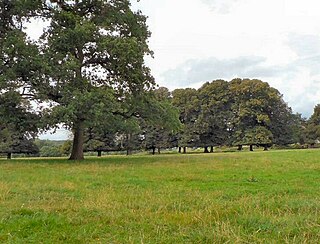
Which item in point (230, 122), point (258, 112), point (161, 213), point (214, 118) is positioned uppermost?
point (258, 112)

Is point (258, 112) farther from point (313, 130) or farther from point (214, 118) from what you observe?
point (313, 130)

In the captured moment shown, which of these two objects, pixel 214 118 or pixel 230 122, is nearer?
pixel 214 118

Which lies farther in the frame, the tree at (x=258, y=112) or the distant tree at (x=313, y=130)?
the distant tree at (x=313, y=130)

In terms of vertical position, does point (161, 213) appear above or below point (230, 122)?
below

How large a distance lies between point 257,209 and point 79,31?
1983cm

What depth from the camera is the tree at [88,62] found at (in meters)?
23.3

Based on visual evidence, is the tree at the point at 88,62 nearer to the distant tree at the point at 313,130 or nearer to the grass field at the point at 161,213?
the grass field at the point at 161,213

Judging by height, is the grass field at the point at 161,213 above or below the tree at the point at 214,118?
below

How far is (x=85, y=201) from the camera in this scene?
8.98 meters

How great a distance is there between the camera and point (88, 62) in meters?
27.8

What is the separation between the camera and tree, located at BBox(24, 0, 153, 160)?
2331cm

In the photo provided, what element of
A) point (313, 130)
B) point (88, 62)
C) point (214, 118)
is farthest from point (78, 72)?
point (313, 130)

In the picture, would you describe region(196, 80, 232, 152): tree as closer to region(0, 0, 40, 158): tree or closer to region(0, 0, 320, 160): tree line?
region(0, 0, 320, 160): tree line

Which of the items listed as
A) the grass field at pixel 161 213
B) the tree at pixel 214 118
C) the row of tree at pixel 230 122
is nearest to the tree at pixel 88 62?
the grass field at pixel 161 213
